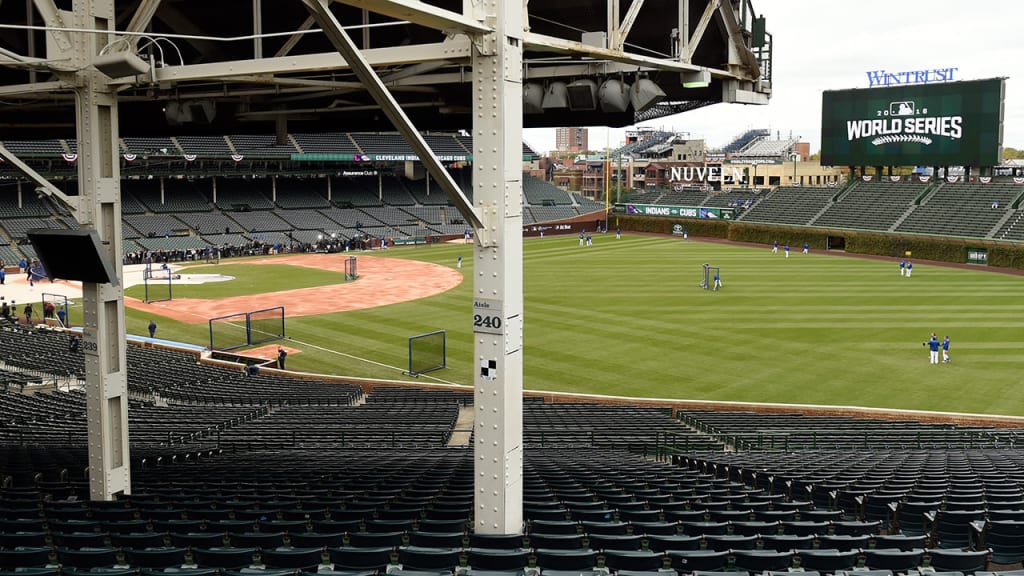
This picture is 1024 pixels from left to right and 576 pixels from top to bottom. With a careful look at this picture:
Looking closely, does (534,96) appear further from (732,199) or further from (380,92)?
(732,199)

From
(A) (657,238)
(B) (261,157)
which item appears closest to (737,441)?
(A) (657,238)

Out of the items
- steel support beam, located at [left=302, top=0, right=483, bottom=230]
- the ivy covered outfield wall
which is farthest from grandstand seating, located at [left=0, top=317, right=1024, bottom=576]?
the ivy covered outfield wall

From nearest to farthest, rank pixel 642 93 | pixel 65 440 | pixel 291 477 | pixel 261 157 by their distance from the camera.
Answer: pixel 642 93, pixel 291 477, pixel 65 440, pixel 261 157

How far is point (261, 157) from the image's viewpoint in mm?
80500

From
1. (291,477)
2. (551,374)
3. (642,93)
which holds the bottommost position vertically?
(551,374)

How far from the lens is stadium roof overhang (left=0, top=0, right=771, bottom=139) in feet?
32.0

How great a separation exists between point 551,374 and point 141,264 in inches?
1798

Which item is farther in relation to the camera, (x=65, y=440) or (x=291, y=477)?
(x=65, y=440)

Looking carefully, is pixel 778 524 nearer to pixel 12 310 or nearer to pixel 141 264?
pixel 12 310

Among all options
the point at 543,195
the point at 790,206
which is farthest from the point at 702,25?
the point at 543,195

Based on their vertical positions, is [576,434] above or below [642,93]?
below

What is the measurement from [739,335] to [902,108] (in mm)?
43844

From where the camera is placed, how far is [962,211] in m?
66.1

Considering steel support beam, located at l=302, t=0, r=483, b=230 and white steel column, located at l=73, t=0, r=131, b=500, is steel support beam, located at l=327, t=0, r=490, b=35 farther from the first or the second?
white steel column, located at l=73, t=0, r=131, b=500
